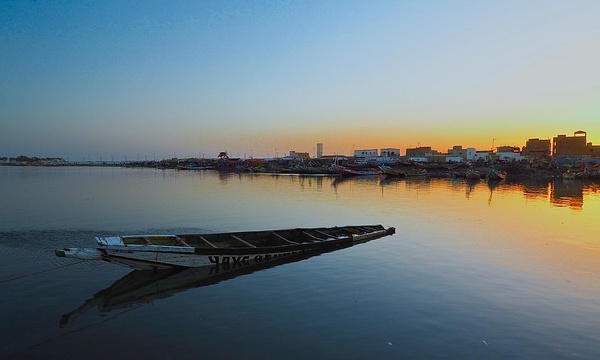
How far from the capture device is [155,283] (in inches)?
446

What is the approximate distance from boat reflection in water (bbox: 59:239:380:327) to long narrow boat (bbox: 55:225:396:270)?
9.7 inches

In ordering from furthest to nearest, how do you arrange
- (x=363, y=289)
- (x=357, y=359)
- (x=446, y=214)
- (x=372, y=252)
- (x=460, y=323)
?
(x=446, y=214) < (x=372, y=252) < (x=363, y=289) < (x=460, y=323) < (x=357, y=359)

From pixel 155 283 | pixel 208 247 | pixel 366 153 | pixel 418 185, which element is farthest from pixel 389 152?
pixel 155 283

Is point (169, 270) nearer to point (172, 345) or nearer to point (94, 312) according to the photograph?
point (94, 312)

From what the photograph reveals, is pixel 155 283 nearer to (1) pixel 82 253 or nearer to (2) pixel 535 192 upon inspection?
(1) pixel 82 253

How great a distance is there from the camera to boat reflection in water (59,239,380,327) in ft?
31.6

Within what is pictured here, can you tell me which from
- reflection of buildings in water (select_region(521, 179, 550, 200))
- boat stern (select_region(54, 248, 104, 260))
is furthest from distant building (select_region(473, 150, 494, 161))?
boat stern (select_region(54, 248, 104, 260))

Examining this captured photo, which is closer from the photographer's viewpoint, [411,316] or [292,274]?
[411,316]

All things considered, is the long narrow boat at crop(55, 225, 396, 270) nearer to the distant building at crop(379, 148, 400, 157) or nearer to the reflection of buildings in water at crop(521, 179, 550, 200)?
the reflection of buildings in water at crop(521, 179, 550, 200)

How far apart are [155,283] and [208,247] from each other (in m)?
2.04

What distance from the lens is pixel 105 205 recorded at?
1162 inches

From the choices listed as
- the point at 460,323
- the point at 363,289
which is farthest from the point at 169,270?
the point at 460,323

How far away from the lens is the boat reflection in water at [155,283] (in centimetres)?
964

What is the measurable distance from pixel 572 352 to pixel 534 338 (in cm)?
69
